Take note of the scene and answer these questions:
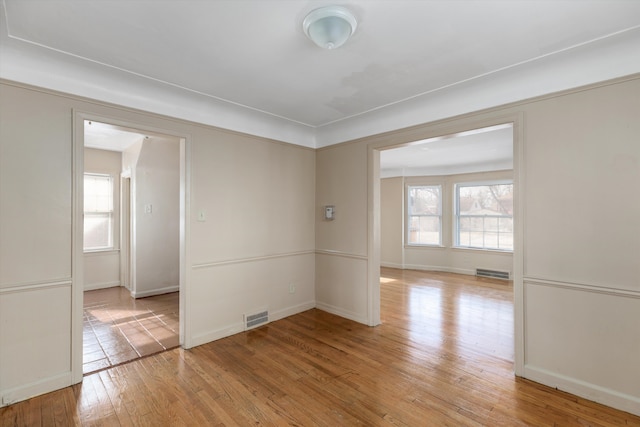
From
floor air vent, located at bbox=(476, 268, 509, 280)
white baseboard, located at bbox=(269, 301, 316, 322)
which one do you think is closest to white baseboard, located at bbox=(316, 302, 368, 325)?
white baseboard, located at bbox=(269, 301, 316, 322)

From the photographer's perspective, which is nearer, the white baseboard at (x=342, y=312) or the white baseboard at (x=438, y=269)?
the white baseboard at (x=342, y=312)

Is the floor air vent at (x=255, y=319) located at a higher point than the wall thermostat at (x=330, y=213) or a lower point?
lower

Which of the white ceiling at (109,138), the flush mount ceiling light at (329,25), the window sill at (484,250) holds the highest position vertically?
the white ceiling at (109,138)

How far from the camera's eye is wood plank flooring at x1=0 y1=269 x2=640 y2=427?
2.11m

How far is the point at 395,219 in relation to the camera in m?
7.94

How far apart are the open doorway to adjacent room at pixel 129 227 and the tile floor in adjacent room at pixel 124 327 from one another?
0.05ft

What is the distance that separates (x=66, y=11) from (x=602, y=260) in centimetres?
403

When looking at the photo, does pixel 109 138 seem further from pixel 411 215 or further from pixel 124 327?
pixel 411 215

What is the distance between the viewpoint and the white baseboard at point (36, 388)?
2.23 metres

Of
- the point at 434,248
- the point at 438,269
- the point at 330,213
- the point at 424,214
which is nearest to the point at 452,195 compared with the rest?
the point at 424,214

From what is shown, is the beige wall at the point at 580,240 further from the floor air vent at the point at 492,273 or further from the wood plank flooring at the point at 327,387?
the floor air vent at the point at 492,273

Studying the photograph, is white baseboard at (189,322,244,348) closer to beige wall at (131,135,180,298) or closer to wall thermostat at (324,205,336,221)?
wall thermostat at (324,205,336,221)

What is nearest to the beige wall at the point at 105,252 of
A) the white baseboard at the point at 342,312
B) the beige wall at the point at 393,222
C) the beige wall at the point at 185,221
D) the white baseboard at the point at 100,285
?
the white baseboard at the point at 100,285

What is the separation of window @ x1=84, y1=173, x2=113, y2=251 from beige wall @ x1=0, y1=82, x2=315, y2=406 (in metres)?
3.65
